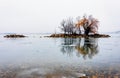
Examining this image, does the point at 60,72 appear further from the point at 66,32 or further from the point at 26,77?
the point at 66,32

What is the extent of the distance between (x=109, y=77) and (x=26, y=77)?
436 centimetres

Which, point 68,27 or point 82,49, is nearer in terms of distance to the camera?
point 82,49

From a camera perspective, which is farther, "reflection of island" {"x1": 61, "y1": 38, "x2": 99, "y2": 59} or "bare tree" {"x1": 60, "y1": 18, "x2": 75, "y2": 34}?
"bare tree" {"x1": 60, "y1": 18, "x2": 75, "y2": 34}

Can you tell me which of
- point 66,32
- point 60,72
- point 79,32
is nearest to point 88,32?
point 79,32

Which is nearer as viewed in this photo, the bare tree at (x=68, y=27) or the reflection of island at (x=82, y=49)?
the reflection of island at (x=82, y=49)

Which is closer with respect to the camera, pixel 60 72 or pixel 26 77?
pixel 26 77

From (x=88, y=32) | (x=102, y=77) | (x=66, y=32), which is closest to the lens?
(x=102, y=77)

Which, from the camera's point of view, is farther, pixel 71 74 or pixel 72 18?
pixel 72 18

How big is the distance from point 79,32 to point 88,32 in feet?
14.3

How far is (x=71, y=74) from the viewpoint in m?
11.0

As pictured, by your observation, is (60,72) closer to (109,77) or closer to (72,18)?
(109,77)

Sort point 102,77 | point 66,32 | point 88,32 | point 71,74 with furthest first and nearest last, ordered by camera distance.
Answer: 1. point 66,32
2. point 88,32
3. point 71,74
4. point 102,77

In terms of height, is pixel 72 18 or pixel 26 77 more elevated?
pixel 72 18

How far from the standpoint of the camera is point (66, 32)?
89875 millimetres
